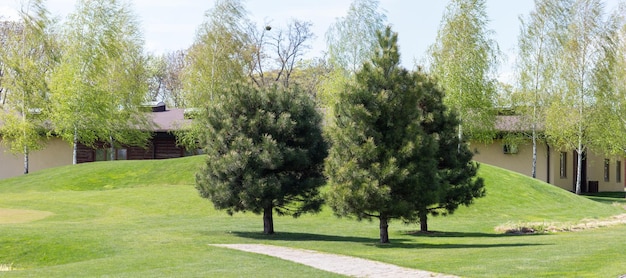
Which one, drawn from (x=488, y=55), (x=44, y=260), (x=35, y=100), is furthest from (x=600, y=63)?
(x=44, y=260)

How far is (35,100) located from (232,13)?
46.2ft

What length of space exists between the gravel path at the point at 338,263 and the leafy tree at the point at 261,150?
3.37m

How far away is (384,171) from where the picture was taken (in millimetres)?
20578

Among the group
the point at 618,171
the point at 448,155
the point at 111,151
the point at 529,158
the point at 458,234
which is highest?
the point at 448,155

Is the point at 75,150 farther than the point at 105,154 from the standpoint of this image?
No

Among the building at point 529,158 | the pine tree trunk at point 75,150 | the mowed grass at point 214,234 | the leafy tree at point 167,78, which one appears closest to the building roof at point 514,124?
the building at point 529,158

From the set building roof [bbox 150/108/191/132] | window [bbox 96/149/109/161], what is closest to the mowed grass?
Answer: building roof [bbox 150/108/191/132]

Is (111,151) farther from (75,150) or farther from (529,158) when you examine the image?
(529,158)

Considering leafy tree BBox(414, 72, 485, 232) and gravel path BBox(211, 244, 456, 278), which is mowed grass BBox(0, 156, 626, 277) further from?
Answer: leafy tree BBox(414, 72, 485, 232)

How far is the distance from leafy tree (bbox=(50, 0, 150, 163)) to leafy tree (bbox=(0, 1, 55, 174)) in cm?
125

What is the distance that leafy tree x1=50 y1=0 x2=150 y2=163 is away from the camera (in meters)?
48.5

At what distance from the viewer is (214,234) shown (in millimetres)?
24125

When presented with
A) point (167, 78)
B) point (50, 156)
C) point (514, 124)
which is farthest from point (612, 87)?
point (167, 78)

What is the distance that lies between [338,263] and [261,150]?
762 cm
